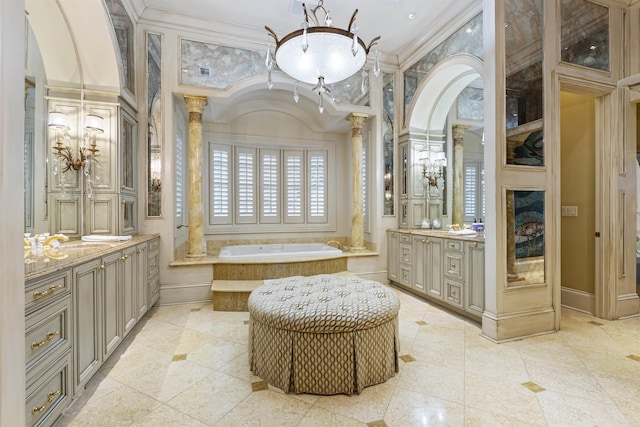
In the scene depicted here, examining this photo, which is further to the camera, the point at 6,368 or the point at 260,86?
the point at 260,86

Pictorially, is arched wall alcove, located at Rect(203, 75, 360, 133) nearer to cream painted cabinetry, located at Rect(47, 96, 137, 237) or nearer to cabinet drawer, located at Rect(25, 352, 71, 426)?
cream painted cabinetry, located at Rect(47, 96, 137, 237)

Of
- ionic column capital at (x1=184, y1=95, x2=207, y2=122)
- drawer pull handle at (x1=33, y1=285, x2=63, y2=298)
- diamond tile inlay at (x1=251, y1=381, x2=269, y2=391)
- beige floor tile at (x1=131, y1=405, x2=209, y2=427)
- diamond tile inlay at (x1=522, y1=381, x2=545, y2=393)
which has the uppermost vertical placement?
ionic column capital at (x1=184, y1=95, x2=207, y2=122)

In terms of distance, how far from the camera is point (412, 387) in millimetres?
2119

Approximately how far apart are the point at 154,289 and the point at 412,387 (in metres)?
3.05

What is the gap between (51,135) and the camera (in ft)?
9.80

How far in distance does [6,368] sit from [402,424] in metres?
1.80

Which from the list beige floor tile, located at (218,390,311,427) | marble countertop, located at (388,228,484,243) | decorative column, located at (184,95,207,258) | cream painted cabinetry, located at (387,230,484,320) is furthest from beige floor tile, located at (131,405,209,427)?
marble countertop, located at (388,228,484,243)

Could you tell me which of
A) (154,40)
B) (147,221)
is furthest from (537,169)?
(154,40)

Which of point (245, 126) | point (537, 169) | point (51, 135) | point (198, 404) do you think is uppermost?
point (245, 126)

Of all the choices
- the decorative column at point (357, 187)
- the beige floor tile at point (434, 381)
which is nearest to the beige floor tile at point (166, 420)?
the beige floor tile at point (434, 381)

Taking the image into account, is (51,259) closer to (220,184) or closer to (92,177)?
(92,177)

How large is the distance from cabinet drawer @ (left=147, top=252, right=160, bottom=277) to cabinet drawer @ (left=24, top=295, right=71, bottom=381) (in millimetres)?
1743

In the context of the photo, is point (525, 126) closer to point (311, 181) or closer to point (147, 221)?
point (311, 181)

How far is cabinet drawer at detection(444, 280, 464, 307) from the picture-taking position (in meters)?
3.48
